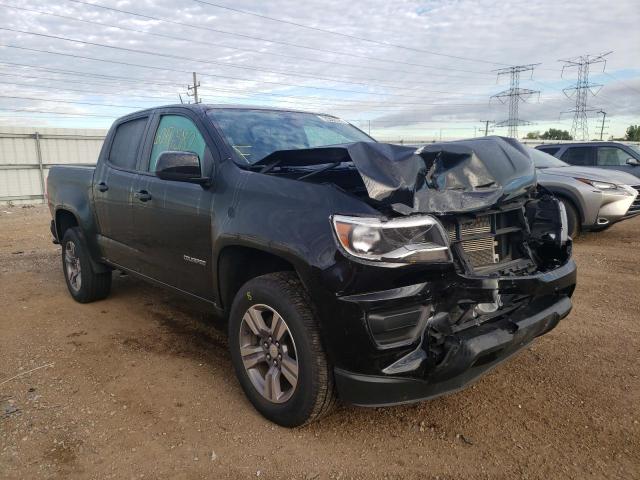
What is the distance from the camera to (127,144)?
4.56 meters

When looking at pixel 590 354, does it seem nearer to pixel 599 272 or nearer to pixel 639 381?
pixel 639 381

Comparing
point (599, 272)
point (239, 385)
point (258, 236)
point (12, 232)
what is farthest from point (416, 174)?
point (12, 232)

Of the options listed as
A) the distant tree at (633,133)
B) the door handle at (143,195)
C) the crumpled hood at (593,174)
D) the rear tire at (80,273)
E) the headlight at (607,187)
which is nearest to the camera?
the door handle at (143,195)

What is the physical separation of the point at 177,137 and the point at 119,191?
36.3 inches

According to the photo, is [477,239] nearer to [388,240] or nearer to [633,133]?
[388,240]

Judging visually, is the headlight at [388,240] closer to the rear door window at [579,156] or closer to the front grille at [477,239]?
the front grille at [477,239]

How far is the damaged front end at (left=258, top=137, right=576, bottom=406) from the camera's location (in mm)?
2316

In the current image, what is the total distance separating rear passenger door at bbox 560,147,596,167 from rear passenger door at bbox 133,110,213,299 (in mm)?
10030

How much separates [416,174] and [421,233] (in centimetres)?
31

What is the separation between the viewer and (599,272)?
6.20 meters

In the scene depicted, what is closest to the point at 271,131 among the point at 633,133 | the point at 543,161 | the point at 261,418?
the point at 261,418

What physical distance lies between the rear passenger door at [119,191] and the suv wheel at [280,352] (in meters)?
1.76

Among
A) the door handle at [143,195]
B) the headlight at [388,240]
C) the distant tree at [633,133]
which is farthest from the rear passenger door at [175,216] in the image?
the distant tree at [633,133]

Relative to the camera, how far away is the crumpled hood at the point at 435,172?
2389 mm
